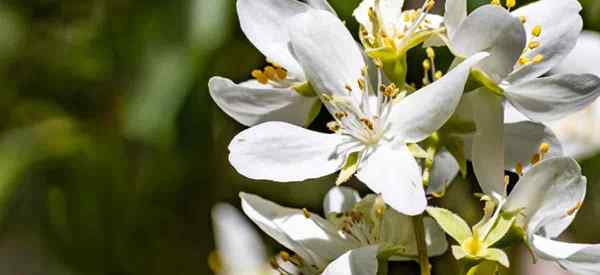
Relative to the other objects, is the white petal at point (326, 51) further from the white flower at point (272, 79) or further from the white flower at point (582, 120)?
the white flower at point (582, 120)

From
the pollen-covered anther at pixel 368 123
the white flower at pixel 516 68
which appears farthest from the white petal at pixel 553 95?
the pollen-covered anther at pixel 368 123

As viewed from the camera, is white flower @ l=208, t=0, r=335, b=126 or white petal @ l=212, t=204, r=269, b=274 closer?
white flower @ l=208, t=0, r=335, b=126

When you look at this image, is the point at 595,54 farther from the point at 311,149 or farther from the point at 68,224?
the point at 68,224

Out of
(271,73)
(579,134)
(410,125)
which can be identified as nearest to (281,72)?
(271,73)

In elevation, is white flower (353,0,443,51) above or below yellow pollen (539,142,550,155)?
above

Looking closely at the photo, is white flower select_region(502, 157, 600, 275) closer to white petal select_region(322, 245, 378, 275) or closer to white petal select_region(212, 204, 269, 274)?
white petal select_region(322, 245, 378, 275)

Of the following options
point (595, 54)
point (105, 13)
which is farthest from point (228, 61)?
point (595, 54)

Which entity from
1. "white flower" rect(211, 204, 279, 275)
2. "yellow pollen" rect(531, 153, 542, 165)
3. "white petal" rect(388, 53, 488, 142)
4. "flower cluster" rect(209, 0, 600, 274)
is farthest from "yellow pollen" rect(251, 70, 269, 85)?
"white flower" rect(211, 204, 279, 275)
